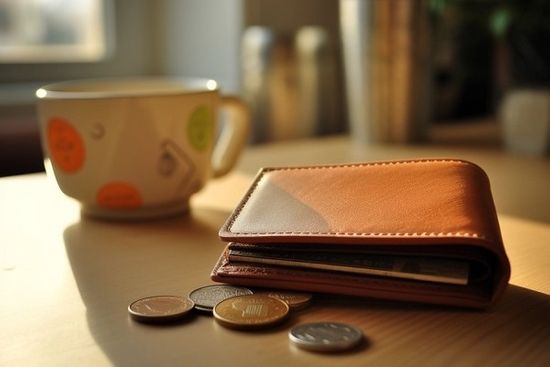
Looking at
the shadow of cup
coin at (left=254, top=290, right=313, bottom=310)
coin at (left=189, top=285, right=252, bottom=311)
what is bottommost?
the shadow of cup

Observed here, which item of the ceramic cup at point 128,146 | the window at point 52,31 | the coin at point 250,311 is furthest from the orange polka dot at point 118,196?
the window at point 52,31

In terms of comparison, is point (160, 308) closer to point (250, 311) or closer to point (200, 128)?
point (250, 311)

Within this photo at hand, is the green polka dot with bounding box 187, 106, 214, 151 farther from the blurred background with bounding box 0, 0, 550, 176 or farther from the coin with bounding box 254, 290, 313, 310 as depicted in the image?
the blurred background with bounding box 0, 0, 550, 176

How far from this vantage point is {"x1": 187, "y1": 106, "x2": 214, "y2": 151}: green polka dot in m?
0.58

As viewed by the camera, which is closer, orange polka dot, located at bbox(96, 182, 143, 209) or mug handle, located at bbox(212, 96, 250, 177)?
orange polka dot, located at bbox(96, 182, 143, 209)

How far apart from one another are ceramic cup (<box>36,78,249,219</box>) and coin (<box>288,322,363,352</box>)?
0.83 ft

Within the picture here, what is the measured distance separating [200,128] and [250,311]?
251 mm

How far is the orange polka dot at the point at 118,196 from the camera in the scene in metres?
0.56

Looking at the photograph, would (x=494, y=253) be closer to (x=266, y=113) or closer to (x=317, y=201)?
(x=317, y=201)

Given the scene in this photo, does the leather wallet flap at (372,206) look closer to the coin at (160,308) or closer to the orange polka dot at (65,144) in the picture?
the coin at (160,308)

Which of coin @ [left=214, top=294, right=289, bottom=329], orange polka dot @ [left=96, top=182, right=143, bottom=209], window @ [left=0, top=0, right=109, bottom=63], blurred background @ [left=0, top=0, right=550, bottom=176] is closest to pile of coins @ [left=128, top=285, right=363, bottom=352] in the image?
coin @ [left=214, top=294, right=289, bottom=329]

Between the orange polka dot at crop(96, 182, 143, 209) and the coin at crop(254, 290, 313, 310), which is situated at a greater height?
the orange polka dot at crop(96, 182, 143, 209)

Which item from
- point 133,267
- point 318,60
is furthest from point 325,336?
point 318,60

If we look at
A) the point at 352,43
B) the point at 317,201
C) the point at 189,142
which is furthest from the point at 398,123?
the point at 317,201
